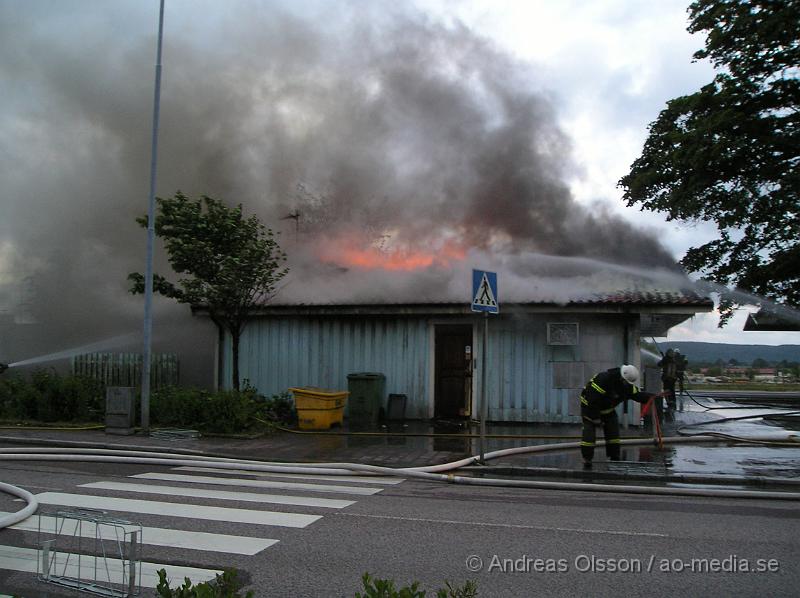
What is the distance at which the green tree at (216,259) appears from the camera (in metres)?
12.4

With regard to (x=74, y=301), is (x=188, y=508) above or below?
below

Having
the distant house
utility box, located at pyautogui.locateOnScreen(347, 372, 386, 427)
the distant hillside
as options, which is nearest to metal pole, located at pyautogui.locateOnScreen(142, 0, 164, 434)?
the distant house

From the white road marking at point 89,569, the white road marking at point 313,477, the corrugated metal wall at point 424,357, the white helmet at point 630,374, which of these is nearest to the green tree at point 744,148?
the corrugated metal wall at point 424,357

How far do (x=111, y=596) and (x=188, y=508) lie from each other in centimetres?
241

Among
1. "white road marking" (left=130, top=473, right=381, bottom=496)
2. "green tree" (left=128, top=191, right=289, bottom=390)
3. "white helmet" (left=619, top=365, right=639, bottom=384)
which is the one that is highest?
"green tree" (left=128, top=191, right=289, bottom=390)

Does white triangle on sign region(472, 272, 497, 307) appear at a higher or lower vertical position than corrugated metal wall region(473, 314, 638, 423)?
higher

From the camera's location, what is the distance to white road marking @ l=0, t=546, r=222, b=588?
4.15 m

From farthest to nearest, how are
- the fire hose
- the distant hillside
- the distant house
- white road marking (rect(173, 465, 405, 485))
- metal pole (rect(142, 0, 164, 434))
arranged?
the distant hillside → the distant house → metal pole (rect(142, 0, 164, 434)) → white road marking (rect(173, 465, 405, 485)) → the fire hose

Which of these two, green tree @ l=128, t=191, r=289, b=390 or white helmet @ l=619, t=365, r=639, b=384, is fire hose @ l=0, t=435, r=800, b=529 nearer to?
white helmet @ l=619, t=365, r=639, b=384

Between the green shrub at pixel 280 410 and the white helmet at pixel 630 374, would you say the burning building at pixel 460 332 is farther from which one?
the white helmet at pixel 630 374

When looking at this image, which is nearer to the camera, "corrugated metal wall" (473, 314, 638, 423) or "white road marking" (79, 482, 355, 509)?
"white road marking" (79, 482, 355, 509)

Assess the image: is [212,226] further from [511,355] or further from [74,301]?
[74,301]

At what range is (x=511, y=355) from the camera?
12984 mm

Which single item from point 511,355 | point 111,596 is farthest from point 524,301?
point 111,596
